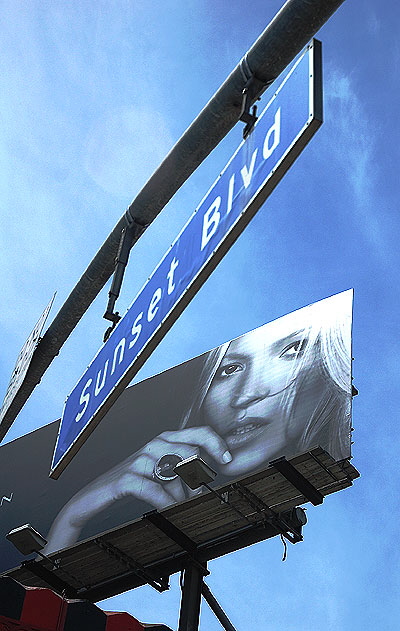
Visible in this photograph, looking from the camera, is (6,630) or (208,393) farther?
(208,393)

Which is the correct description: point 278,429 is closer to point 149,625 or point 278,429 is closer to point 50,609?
point 149,625

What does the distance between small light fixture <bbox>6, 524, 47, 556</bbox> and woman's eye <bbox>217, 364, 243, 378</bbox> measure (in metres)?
5.35

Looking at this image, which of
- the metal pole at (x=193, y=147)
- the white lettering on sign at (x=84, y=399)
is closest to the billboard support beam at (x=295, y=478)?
the metal pole at (x=193, y=147)

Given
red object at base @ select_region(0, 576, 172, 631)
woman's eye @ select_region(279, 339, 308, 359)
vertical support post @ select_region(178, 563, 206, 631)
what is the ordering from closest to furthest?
red object at base @ select_region(0, 576, 172, 631)
vertical support post @ select_region(178, 563, 206, 631)
woman's eye @ select_region(279, 339, 308, 359)

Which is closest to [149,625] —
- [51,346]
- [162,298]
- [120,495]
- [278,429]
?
[120,495]

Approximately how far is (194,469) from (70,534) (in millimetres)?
5138

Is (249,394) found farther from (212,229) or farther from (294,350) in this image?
(212,229)

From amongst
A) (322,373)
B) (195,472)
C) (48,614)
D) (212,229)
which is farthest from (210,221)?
(322,373)

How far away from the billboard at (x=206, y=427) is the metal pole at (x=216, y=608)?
6.50ft

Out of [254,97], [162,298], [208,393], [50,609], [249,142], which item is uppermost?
[208,393]

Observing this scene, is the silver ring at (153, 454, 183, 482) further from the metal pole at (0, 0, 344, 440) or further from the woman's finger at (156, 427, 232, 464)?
the metal pole at (0, 0, 344, 440)

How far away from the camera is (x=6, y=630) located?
13.9 m

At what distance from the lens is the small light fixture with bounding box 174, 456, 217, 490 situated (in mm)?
15289

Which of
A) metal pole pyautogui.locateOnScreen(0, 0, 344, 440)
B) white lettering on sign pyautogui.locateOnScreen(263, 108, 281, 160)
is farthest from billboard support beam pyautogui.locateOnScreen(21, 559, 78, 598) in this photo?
white lettering on sign pyautogui.locateOnScreen(263, 108, 281, 160)
